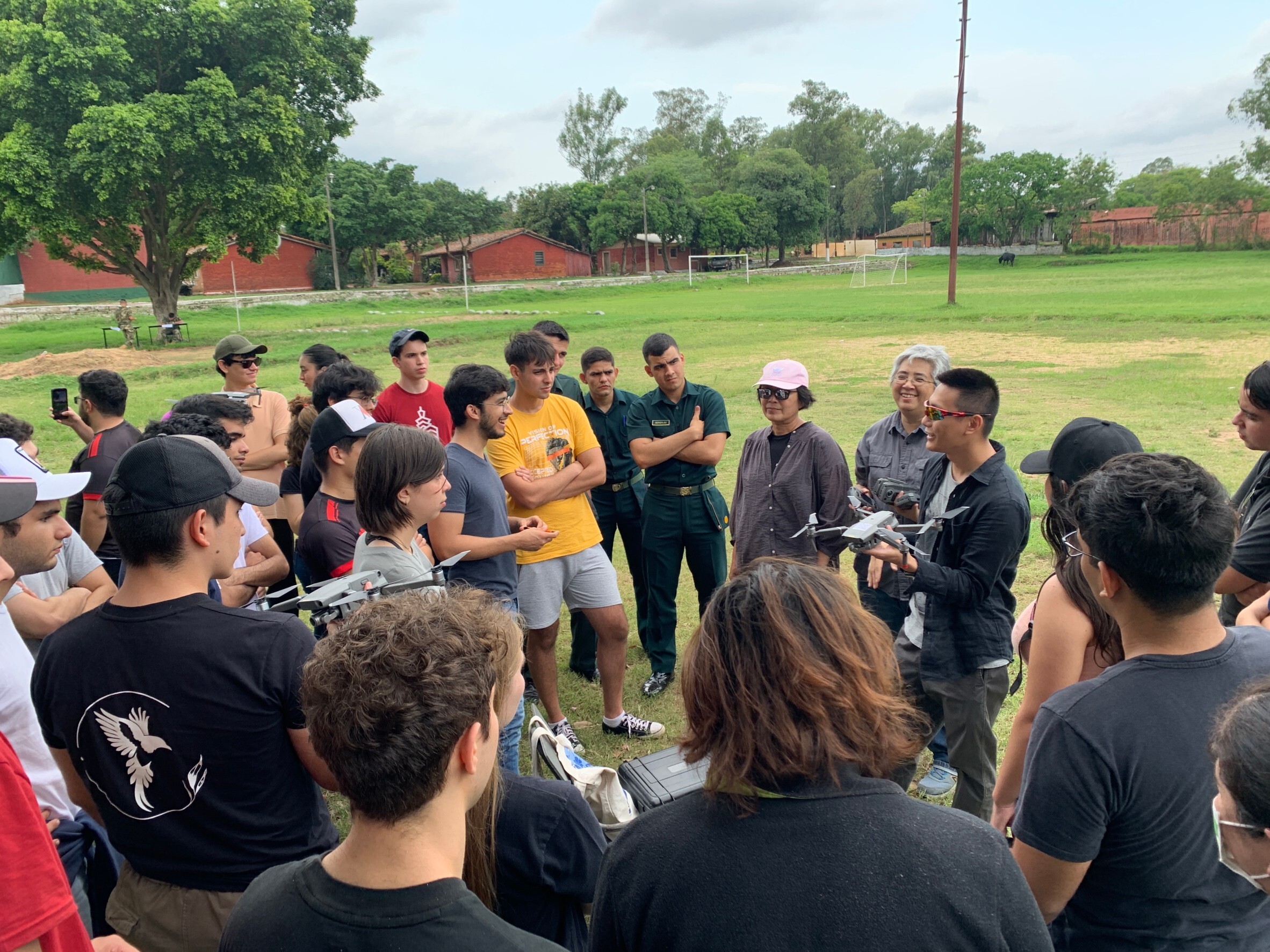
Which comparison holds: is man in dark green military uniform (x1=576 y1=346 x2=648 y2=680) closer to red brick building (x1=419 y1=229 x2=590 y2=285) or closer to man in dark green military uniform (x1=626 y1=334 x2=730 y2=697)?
man in dark green military uniform (x1=626 y1=334 x2=730 y2=697)

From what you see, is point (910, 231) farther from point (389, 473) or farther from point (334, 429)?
point (389, 473)

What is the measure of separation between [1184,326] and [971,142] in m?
78.7

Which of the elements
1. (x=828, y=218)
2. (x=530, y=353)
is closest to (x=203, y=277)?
(x=530, y=353)

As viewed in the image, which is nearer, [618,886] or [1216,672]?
[618,886]

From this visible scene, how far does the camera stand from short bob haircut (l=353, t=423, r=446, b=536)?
3.18 meters

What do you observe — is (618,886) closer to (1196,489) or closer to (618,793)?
(618,793)

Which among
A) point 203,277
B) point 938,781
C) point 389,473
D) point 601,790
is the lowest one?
point 938,781

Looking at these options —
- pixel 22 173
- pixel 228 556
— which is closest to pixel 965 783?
pixel 228 556

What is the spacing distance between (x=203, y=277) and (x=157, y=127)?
1250 inches

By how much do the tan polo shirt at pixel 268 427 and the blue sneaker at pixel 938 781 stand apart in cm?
456

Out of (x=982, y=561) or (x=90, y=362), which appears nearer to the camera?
(x=982, y=561)

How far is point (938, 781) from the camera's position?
438 centimetres

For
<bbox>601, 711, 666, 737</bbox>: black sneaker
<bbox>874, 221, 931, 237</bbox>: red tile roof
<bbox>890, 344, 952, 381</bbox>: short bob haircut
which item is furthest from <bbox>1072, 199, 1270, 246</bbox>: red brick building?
<bbox>601, 711, 666, 737</bbox>: black sneaker

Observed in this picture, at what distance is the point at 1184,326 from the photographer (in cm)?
2206
